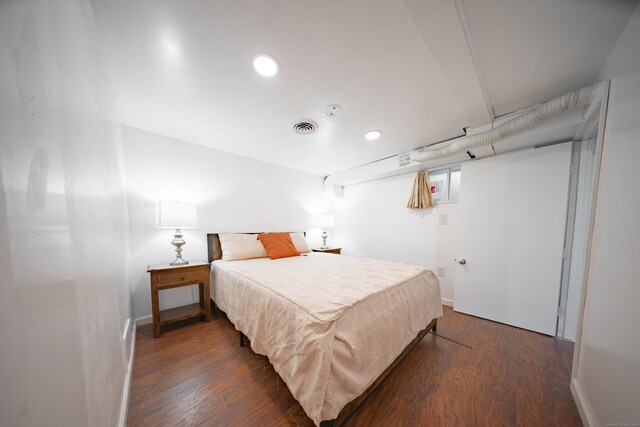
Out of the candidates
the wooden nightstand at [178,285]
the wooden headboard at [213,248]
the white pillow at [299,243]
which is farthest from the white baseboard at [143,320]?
the white pillow at [299,243]

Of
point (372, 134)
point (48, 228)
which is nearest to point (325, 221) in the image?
point (372, 134)

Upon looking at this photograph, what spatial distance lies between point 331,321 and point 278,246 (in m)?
1.93

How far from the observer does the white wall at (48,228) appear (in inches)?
12.6

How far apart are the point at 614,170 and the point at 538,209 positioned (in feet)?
4.05

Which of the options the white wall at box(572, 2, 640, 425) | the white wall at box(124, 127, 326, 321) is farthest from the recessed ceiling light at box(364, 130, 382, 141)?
the white wall at box(124, 127, 326, 321)

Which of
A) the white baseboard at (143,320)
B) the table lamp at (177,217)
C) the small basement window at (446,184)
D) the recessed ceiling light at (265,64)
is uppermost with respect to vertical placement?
the recessed ceiling light at (265,64)

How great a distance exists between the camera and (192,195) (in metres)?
2.51

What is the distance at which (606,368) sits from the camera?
0.98 meters

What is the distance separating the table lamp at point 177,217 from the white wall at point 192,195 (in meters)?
0.25

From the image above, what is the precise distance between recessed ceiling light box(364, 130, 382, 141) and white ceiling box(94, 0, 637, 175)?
187 mm

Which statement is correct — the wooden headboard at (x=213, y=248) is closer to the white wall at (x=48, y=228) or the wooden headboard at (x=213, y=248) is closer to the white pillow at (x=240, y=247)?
the white pillow at (x=240, y=247)

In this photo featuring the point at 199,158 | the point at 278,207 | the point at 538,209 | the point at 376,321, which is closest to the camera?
the point at 376,321

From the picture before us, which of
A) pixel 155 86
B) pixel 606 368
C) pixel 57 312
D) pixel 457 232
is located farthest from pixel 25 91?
pixel 457 232

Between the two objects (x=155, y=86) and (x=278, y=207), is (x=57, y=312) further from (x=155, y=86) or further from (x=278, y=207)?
(x=278, y=207)
